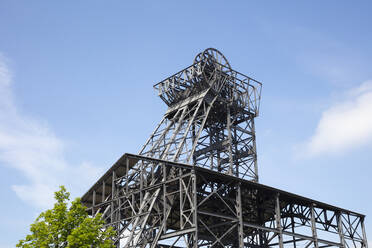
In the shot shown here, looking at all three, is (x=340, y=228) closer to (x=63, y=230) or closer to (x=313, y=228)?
(x=313, y=228)

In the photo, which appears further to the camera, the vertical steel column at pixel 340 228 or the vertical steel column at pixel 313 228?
the vertical steel column at pixel 340 228

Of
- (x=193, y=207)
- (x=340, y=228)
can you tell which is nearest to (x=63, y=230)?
(x=193, y=207)

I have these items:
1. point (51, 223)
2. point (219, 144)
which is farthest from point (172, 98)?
point (51, 223)

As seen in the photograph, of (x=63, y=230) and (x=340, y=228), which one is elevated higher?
(x=340, y=228)

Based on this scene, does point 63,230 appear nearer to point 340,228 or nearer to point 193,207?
point 193,207

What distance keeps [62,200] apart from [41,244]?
2.63 metres

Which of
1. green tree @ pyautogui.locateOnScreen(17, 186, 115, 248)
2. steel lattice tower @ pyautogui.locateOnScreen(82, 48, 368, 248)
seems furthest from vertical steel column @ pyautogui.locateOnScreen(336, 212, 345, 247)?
green tree @ pyautogui.locateOnScreen(17, 186, 115, 248)

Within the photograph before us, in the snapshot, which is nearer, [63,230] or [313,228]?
[63,230]

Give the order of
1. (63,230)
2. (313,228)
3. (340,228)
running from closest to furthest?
(63,230)
(313,228)
(340,228)

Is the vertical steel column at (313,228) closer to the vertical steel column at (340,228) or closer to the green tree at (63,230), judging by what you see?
the vertical steel column at (340,228)

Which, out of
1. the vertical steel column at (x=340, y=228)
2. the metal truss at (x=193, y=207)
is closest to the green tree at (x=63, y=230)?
the metal truss at (x=193, y=207)

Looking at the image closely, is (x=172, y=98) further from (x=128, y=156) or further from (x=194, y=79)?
(x=128, y=156)

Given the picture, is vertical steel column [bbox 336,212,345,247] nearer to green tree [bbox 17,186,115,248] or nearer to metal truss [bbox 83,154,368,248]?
metal truss [bbox 83,154,368,248]

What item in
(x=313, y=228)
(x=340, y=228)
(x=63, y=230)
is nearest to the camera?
(x=63, y=230)
